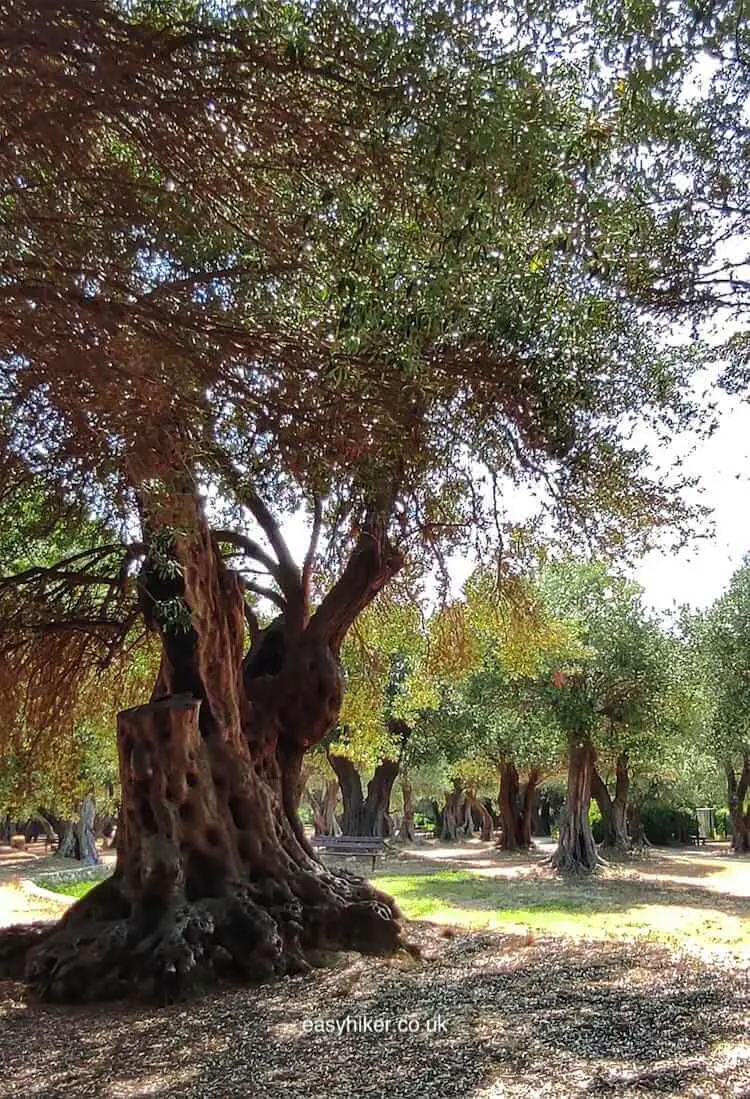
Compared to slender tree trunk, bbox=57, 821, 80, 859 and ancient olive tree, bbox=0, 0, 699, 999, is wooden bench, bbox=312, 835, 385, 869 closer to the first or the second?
ancient olive tree, bbox=0, 0, 699, 999

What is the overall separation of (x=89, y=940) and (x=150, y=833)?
1.02 m

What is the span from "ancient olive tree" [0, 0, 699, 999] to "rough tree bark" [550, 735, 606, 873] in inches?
570

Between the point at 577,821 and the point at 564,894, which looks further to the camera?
the point at 577,821

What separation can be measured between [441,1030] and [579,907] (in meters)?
10.2

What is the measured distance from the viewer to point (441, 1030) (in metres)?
5.51

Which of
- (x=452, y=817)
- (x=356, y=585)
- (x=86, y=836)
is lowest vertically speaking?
(x=86, y=836)

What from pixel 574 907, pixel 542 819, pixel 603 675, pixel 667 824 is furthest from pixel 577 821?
pixel 542 819

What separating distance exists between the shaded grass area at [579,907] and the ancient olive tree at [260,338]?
3.65 m

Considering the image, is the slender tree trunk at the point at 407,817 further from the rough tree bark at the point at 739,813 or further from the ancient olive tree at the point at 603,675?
the ancient olive tree at the point at 603,675

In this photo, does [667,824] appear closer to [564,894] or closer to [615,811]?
[615,811]

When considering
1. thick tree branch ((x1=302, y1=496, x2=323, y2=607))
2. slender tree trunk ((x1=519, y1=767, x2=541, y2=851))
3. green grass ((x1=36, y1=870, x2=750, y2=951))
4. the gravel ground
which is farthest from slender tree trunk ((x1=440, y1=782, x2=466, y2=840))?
the gravel ground

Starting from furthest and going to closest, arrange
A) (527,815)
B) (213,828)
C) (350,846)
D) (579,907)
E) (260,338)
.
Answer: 1. (527,815)
2. (350,846)
3. (579,907)
4. (213,828)
5. (260,338)

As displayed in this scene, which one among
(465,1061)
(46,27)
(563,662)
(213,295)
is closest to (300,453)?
(213,295)

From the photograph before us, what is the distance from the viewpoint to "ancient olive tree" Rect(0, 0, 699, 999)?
3730mm
